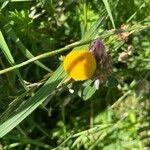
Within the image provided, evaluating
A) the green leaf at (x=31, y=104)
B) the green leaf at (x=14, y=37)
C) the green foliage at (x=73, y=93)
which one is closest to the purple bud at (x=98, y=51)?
the green leaf at (x=31, y=104)

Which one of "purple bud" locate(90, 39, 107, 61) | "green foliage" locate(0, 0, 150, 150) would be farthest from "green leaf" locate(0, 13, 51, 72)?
"purple bud" locate(90, 39, 107, 61)

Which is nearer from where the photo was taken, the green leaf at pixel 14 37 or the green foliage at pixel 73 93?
the green leaf at pixel 14 37

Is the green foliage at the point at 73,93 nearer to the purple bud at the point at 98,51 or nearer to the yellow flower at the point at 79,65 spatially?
the purple bud at the point at 98,51

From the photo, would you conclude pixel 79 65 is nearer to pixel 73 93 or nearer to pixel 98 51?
pixel 98 51

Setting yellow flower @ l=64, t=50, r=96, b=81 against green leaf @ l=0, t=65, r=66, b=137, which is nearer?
yellow flower @ l=64, t=50, r=96, b=81

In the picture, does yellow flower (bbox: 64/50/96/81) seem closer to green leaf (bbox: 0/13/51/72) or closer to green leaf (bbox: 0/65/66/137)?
green leaf (bbox: 0/65/66/137)

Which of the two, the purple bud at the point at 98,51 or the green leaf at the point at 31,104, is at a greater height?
the purple bud at the point at 98,51

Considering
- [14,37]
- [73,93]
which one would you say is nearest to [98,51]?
[14,37]

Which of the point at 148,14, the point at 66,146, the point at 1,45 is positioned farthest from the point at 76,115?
the point at 1,45

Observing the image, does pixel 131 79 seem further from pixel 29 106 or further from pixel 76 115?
pixel 29 106
